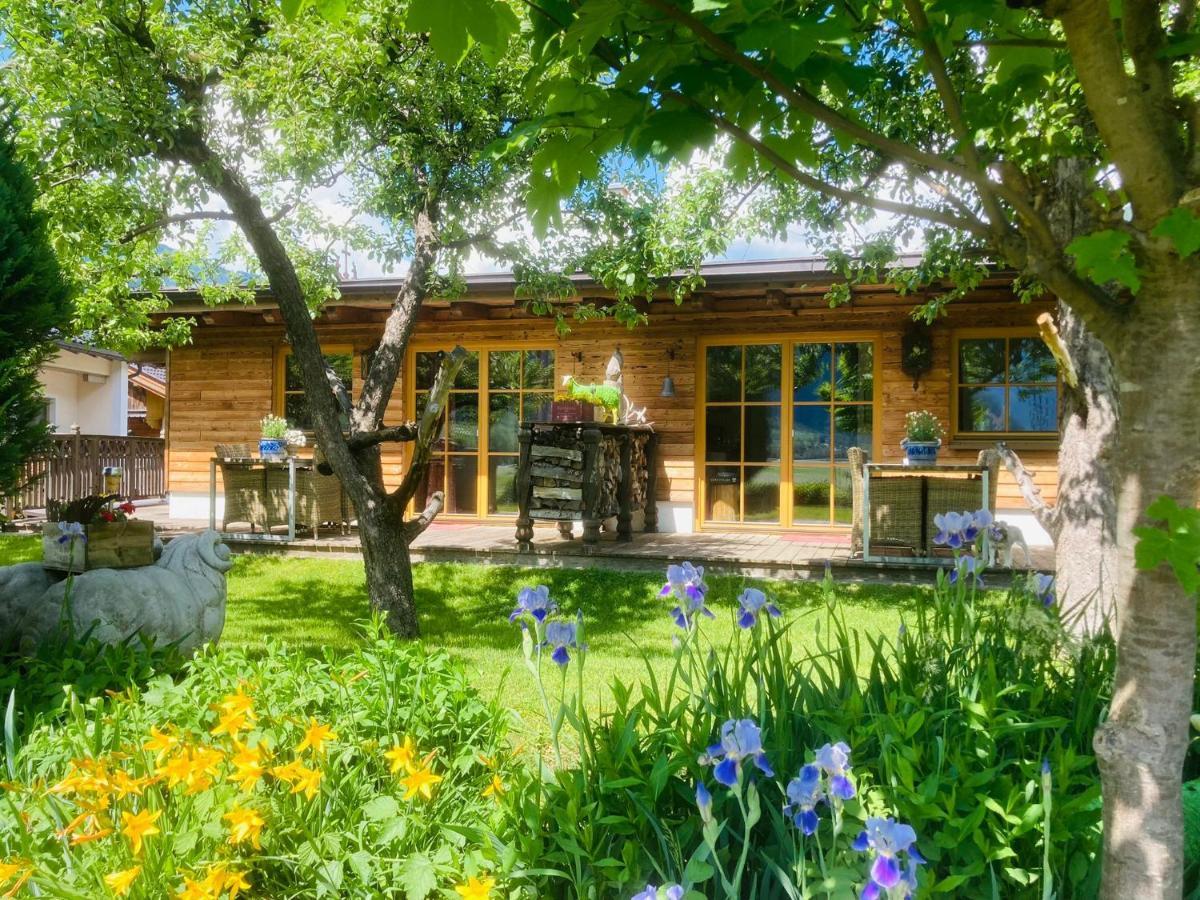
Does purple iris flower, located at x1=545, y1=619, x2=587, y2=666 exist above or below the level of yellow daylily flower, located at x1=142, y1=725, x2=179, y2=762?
above

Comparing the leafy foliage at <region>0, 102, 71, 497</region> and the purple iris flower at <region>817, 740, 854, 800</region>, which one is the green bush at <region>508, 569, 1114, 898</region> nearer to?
the purple iris flower at <region>817, 740, 854, 800</region>

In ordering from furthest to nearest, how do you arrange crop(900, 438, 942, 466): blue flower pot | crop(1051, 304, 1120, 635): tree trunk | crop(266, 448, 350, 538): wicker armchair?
crop(266, 448, 350, 538): wicker armchair
crop(900, 438, 942, 466): blue flower pot
crop(1051, 304, 1120, 635): tree trunk

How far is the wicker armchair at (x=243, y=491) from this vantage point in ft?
28.7

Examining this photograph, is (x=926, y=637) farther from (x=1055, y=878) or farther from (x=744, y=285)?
(x=744, y=285)

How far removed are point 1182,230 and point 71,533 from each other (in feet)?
13.1

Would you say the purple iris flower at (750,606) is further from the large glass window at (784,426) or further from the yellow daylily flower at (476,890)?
the large glass window at (784,426)

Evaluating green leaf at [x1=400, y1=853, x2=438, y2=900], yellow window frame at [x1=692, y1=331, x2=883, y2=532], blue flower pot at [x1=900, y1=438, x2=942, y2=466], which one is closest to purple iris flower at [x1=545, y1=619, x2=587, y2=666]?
green leaf at [x1=400, y1=853, x2=438, y2=900]

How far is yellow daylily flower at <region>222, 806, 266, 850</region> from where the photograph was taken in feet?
5.29

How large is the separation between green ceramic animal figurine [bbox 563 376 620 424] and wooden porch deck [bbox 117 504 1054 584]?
1.33 meters

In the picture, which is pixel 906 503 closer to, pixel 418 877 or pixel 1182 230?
pixel 418 877

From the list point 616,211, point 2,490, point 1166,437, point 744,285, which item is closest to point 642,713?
point 1166,437

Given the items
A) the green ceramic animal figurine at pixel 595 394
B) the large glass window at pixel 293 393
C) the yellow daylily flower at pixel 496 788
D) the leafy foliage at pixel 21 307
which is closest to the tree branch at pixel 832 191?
the yellow daylily flower at pixel 496 788

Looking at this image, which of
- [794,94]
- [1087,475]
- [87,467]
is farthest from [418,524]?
[87,467]

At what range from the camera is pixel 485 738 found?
2.38 meters
